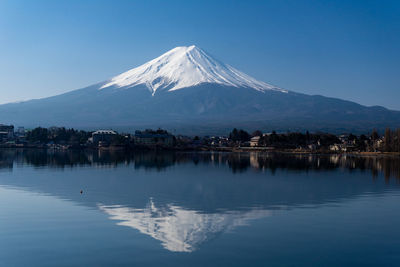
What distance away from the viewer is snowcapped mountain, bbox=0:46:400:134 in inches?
6565

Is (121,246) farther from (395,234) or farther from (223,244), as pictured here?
(395,234)

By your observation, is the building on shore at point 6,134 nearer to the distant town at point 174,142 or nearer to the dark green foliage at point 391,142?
the distant town at point 174,142

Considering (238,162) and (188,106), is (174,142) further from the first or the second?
(188,106)

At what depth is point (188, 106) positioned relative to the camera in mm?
185250

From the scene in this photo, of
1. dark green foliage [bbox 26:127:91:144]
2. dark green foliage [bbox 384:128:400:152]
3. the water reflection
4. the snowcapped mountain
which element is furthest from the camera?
the snowcapped mountain

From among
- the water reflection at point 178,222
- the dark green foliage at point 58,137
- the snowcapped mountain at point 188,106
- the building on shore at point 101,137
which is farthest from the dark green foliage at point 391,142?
the snowcapped mountain at point 188,106

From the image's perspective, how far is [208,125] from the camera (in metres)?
156

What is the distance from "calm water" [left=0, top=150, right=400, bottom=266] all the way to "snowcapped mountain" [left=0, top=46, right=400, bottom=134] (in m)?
136

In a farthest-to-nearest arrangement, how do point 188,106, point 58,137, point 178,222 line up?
point 188,106 → point 58,137 → point 178,222

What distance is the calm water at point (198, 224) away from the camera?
9680 millimetres

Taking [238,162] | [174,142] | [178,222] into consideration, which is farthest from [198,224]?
[174,142]

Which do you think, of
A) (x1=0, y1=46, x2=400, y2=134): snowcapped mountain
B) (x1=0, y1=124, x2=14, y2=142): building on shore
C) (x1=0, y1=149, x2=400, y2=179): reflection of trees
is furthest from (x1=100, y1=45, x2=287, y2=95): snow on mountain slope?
(x1=0, y1=149, x2=400, y2=179): reflection of trees

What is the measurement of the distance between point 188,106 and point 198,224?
568ft

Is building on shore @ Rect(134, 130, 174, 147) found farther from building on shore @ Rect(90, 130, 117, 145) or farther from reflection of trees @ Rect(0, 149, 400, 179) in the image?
reflection of trees @ Rect(0, 149, 400, 179)
